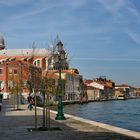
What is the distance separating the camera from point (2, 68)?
124312 millimetres

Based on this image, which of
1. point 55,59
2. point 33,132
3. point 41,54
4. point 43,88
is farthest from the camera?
point 41,54

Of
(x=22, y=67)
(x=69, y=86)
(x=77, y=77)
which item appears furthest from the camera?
(x=77, y=77)

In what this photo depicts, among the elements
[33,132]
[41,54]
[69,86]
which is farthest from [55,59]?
[69,86]

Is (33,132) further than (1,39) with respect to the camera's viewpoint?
No

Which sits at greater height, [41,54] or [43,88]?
[41,54]

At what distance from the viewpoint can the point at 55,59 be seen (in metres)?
29.5

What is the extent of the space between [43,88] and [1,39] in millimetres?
157711

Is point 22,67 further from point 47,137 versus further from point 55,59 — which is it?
point 47,137

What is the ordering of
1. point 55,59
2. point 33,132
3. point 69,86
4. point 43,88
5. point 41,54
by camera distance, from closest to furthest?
point 33,132 < point 43,88 < point 55,59 < point 41,54 < point 69,86

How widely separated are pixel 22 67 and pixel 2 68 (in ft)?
20.8

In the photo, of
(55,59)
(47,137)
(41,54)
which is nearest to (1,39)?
(41,54)

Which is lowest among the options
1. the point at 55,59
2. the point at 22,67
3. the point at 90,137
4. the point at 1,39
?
the point at 90,137

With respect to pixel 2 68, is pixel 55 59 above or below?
below

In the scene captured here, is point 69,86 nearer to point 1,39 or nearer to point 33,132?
point 1,39
